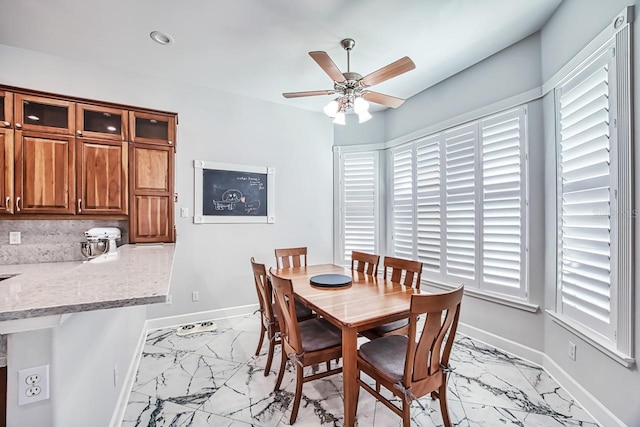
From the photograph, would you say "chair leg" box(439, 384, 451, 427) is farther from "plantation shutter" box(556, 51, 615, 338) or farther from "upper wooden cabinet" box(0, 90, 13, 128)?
"upper wooden cabinet" box(0, 90, 13, 128)

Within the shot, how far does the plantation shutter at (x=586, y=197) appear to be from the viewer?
176 centimetres

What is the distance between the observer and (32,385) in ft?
3.09

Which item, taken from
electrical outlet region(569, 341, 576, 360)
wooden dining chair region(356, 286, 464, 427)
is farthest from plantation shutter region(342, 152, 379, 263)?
wooden dining chair region(356, 286, 464, 427)

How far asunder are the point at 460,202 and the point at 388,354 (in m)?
2.10

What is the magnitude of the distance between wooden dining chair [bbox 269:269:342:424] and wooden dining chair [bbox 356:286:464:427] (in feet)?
0.86

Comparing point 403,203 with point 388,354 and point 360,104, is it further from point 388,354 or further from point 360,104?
point 388,354

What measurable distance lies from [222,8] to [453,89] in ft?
8.68

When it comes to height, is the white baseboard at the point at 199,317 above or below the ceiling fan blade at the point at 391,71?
below

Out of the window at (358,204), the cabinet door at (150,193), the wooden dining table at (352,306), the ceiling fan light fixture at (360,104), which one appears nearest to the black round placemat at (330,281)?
the wooden dining table at (352,306)

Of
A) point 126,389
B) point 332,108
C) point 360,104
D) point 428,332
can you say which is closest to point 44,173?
point 126,389

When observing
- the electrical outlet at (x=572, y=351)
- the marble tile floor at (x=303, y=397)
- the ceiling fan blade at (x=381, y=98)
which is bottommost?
the marble tile floor at (x=303, y=397)

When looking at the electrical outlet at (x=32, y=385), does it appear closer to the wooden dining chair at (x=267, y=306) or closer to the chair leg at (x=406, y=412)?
the wooden dining chair at (x=267, y=306)

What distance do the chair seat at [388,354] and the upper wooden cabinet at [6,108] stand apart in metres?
3.33

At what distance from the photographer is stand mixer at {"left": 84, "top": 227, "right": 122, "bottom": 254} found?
255 cm
